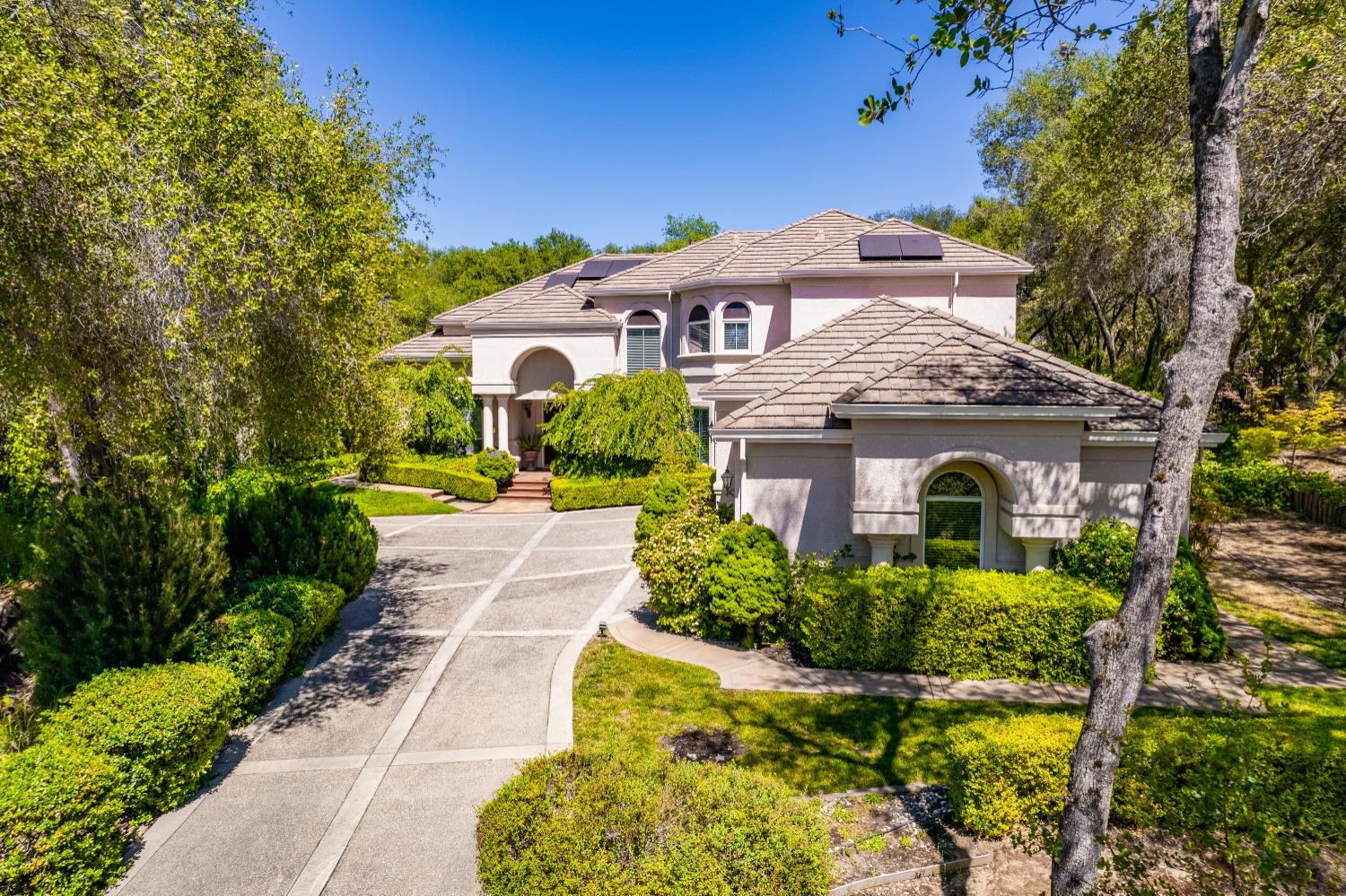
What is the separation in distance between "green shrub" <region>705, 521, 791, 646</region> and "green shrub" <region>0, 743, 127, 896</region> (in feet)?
26.9

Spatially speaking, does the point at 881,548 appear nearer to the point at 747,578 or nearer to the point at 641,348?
the point at 747,578

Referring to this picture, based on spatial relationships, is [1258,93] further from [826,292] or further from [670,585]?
[670,585]

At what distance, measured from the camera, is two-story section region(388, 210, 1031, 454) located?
73.5 feet

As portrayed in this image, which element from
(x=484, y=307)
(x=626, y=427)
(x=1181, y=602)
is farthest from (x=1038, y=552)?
(x=484, y=307)

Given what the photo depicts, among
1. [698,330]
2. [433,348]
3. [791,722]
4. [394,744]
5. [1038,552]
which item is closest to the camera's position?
[394,744]

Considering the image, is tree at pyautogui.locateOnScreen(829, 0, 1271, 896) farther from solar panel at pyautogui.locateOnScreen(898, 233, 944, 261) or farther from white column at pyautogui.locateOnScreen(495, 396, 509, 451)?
white column at pyautogui.locateOnScreen(495, 396, 509, 451)

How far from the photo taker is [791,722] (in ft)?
29.0

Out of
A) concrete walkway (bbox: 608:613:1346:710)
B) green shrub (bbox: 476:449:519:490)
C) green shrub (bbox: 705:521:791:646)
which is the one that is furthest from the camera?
green shrub (bbox: 476:449:519:490)

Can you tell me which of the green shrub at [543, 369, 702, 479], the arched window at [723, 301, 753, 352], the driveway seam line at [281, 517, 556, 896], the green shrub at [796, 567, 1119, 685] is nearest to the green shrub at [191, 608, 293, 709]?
the driveway seam line at [281, 517, 556, 896]

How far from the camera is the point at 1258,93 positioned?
12.4 metres

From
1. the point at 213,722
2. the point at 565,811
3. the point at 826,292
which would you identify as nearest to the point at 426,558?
the point at 213,722

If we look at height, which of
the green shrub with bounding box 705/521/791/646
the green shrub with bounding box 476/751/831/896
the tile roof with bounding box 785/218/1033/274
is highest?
the tile roof with bounding box 785/218/1033/274

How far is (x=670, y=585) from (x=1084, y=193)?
17.2 metres

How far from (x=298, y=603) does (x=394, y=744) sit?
342 cm
